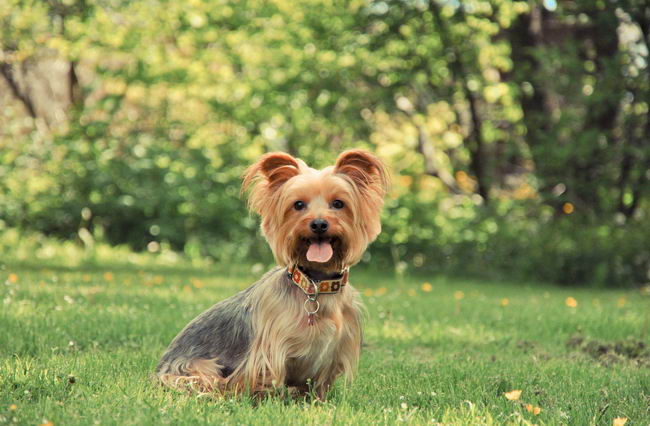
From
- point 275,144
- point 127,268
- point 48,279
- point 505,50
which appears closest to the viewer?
point 48,279

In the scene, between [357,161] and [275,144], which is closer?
[357,161]

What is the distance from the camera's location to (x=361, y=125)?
13922 millimetres

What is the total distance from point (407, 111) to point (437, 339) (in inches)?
308

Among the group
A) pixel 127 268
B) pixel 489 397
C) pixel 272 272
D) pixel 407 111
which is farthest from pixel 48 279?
pixel 407 111

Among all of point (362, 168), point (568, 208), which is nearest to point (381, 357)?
point (362, 168)

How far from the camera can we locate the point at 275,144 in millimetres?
14828

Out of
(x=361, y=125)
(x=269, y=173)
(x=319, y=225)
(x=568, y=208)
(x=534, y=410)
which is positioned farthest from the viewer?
(x=361, y=125)

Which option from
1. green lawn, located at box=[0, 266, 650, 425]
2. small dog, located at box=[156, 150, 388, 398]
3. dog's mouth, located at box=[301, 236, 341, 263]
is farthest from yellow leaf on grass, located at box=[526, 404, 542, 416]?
dog's mouth, located at box=[301, 236, 341, 263]

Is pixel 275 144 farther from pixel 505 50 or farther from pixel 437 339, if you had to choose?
pixel 437 339

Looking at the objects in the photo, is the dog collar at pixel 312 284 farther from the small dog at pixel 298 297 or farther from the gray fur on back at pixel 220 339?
the gray fur on back at pixel 220 339

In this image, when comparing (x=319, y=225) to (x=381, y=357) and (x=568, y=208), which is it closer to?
(x=381, y=357)

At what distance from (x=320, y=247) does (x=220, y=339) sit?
84 cm

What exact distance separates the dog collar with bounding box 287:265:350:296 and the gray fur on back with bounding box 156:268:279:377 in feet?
0.97

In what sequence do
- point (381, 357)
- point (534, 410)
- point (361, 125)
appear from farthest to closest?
1. point (361, 125)
2. point (381, 357)
3. point (534, 410)
